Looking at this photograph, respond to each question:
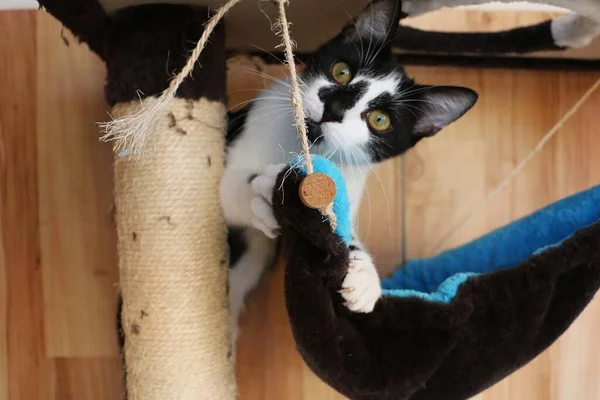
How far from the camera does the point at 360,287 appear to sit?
698mm

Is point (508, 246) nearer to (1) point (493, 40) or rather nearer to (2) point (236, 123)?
(1) point (493, 40)

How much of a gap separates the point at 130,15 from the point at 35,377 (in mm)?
814

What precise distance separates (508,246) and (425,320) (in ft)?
1.15

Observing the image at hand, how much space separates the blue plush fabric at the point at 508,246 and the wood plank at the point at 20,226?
0.76 m

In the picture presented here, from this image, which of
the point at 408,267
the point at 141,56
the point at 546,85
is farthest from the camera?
the point at 546,85

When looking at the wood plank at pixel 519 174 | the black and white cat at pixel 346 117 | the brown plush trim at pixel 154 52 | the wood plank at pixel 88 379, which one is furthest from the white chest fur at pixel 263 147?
the wood plank at pixel 88 379

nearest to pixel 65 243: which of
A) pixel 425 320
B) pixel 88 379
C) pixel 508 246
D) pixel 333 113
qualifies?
pixel 88 379

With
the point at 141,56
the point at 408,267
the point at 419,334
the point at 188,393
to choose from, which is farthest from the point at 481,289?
the point at 141,56

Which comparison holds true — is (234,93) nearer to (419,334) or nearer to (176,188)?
(176,188)

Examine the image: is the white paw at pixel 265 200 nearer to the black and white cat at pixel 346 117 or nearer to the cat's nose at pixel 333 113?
the black and white cat at pixel 346 117

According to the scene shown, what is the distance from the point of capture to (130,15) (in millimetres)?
771

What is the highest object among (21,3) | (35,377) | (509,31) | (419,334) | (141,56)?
(21,3)

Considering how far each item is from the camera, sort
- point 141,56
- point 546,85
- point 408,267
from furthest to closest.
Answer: point 546,85 → point 408,267 → point 141,56

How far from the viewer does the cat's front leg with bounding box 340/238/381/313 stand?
690 mm
